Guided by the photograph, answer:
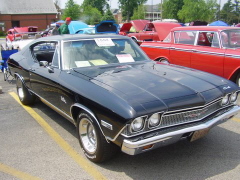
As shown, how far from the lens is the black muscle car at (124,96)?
277 centimetres

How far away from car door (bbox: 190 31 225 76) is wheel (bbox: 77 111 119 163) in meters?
4.07

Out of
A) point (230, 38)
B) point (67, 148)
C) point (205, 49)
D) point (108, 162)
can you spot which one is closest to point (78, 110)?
point (67, 148)

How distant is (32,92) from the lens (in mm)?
5117

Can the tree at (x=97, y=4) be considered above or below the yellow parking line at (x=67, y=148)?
above

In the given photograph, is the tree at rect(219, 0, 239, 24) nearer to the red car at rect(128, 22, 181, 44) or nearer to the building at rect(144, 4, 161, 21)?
the building at rect(144, 4, 161, 21)

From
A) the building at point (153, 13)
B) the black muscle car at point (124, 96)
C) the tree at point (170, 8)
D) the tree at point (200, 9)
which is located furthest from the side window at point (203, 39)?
the building at point (153, 13)

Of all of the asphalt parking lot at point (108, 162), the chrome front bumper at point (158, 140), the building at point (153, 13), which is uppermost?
the building at point (153, 13)

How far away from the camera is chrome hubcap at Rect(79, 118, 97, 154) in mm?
3404

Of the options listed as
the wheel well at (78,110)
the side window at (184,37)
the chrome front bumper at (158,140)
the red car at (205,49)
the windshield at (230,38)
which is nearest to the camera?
the chrome front bumper at (158,140)

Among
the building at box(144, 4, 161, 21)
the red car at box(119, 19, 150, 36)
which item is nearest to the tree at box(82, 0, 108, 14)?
the building at box(144, 4, 161, 21)

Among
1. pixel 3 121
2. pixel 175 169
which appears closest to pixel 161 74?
pixel 175 169

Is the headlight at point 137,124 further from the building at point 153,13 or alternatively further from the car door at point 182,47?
the building at point 153,13

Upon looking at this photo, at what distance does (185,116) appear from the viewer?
3.00 m

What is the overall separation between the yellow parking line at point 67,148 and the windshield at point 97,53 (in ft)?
3.63
